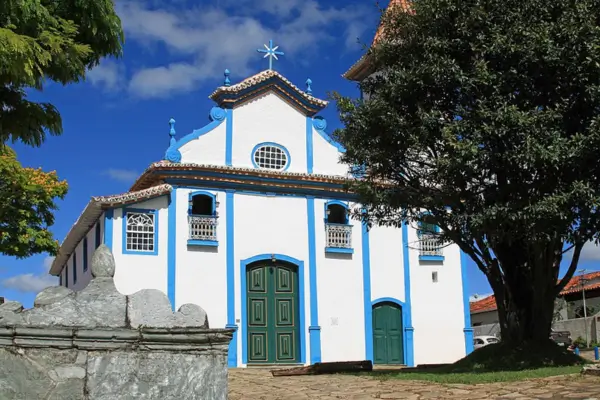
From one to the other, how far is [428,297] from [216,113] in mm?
8454

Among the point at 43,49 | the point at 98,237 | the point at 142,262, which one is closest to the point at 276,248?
the point at 142,262

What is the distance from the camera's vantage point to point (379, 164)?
47.0 ft

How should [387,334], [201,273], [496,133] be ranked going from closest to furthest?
[496,133] → [201,273] → [387,334]

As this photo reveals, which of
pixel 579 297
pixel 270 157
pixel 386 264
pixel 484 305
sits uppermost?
pixel 270 157

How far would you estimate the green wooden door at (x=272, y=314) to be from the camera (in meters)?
19.8

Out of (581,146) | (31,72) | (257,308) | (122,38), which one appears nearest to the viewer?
(31,72)

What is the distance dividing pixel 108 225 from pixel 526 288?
10463mm

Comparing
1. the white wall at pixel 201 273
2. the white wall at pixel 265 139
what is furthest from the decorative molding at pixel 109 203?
the white wall at pixel 265 139

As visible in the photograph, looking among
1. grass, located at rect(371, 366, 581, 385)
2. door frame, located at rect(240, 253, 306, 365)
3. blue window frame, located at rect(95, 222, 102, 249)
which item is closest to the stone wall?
grass, located at rect(371, 366, 581, 385)

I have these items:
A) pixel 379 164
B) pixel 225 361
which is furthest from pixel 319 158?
pixel 225 361

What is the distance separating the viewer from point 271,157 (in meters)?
20.9

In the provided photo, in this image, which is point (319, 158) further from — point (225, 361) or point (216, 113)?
point (225, 361)

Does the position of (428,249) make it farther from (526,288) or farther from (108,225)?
(108,225)

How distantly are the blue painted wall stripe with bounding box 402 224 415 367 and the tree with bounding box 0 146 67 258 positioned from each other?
10211mm
